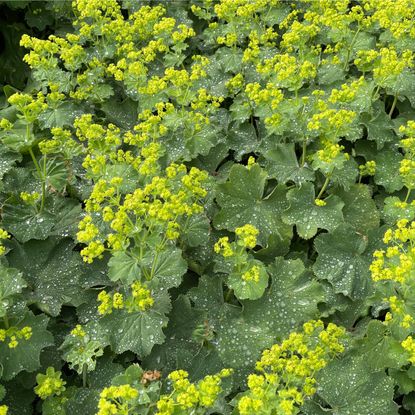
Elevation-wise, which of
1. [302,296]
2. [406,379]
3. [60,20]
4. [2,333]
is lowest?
[406,379]

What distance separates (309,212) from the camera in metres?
4.07

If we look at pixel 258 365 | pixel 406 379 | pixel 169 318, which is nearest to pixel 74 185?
pixel 169 318

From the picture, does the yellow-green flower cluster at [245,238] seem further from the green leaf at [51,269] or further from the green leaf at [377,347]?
the green leaf at [51,269]

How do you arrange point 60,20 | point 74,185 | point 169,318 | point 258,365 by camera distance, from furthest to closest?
point 60,20 < point 74,185 < point 169,318 < point 258,365

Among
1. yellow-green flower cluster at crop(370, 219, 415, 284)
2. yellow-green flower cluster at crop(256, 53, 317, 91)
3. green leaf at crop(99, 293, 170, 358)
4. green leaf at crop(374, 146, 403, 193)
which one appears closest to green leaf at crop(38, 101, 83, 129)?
yellow-green flower cluster at crop(256, 53, 317, 91)

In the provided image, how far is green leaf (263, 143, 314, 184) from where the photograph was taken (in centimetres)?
420

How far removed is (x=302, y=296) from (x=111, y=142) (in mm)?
1528

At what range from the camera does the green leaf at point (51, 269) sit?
388 centimetres

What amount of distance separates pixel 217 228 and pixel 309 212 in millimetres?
603

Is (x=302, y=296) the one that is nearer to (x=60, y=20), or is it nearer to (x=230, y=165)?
(x=230, y=165)

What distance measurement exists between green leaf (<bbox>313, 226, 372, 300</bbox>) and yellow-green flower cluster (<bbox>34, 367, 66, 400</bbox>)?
5.43 ft

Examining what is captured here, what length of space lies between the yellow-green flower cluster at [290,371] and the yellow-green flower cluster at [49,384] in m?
0.99

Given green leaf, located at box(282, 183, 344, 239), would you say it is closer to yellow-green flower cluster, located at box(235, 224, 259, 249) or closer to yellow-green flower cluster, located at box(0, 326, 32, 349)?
yellow-green flower cluster, located at box(235, 224, 259, 249)

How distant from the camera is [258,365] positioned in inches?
120
